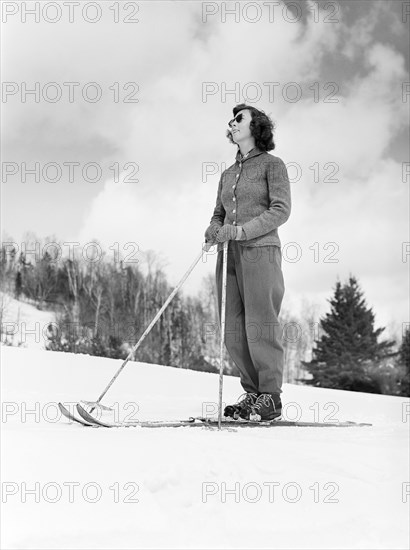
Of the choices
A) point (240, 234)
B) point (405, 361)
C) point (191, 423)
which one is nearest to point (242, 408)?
point (191, 423)

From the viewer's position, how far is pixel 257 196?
3512mm

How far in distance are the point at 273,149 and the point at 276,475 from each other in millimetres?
2264

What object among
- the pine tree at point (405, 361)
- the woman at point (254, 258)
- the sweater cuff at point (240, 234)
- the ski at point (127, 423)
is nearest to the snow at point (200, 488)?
the ski at point (127, 423)

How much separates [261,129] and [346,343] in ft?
79.3

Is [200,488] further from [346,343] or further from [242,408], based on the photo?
[346,343]

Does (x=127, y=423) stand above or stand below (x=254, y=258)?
below

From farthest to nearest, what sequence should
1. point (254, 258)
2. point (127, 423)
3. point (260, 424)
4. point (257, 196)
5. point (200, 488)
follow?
1. point (257, 196)
2. point (254, 258)
3. point (260, 424)
4. point (127, 423)
5. point (200, 488)

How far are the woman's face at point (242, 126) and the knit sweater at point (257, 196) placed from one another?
107mm

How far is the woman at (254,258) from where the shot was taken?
3.32 meters

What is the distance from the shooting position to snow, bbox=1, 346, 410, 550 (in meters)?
1.55

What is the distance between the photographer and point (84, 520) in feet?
Answer: 5.10

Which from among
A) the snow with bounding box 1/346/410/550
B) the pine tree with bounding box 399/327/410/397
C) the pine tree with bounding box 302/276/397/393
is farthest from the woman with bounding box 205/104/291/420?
the pine tree with bounding box 302/276/397/393

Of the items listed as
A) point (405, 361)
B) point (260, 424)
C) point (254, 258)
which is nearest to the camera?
point (260, 424)

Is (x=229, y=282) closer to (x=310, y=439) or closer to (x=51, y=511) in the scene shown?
(x=310, y=439)
